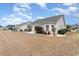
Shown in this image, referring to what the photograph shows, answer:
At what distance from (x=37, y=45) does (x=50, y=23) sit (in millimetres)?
330

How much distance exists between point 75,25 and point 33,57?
67cm

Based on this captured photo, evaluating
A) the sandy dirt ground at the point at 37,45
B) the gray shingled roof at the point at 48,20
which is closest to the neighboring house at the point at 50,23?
the gray shingled roof at the point at 48,20

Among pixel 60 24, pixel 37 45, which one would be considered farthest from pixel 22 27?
pixel 60 24

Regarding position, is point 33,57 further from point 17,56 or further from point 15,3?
point 15,3

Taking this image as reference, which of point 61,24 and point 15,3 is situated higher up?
point 15,3

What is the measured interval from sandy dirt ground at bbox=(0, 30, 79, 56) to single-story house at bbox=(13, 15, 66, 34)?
0.10m

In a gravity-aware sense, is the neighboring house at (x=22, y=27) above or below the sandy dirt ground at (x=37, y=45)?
above

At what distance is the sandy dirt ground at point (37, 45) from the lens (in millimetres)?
2570

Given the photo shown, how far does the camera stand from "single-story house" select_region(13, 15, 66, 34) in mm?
2588

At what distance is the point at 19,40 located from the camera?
262cm

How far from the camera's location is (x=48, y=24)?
2629 mm

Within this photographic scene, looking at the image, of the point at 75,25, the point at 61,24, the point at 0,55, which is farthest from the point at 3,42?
the point at 75,25

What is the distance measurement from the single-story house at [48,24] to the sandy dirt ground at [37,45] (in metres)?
0.10

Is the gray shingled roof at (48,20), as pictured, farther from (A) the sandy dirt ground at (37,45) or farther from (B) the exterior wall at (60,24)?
(A) the sandy dirt ground at (37,45)
